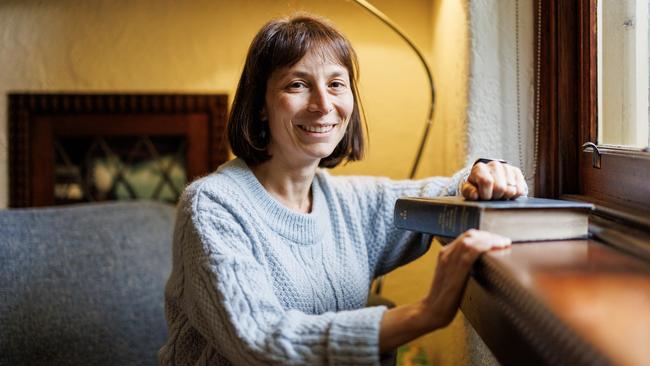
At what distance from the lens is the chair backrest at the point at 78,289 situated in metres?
1.65

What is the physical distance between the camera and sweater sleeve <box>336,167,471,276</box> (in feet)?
4.85

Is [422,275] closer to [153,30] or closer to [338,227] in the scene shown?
[338,227]

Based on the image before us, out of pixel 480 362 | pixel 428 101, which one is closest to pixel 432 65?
pixel 428 101

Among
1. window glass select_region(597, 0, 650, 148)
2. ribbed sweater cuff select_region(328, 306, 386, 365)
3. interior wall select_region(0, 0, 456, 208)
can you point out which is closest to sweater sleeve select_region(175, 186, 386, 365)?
ribbed sweater cuff select_region(328, 306, 386, 365)

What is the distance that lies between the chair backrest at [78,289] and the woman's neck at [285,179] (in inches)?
22.9

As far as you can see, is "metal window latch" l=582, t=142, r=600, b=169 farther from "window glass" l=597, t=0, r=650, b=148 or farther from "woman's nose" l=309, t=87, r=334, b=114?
"woman's nose" l=309, t=87, r=334, b=114

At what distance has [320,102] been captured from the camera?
4.37 ft

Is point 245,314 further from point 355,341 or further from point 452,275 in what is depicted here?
point 452,275

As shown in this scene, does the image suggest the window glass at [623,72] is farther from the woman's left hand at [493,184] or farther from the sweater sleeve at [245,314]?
the sweater sleeve at [245,314]

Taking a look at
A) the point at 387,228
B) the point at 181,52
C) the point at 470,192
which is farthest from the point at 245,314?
the point at 181,52

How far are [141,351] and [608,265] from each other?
3.92ft

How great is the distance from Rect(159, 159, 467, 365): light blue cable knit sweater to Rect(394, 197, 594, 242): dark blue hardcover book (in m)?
0.17

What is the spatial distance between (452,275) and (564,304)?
0.73ft

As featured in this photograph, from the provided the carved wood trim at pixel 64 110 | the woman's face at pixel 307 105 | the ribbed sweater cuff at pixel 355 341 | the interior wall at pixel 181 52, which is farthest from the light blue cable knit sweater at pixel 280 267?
the carved wood trim at pixel 64 110
